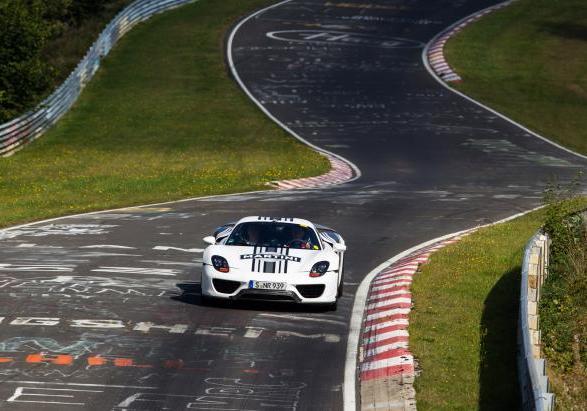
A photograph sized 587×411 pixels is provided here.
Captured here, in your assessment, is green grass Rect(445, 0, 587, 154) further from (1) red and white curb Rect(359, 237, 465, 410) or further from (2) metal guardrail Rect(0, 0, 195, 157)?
(1) red and white curb Rect(359, 237, 465, 410)

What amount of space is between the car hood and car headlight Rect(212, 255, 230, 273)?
6 cm

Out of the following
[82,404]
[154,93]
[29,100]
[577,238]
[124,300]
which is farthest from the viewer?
[154,93]

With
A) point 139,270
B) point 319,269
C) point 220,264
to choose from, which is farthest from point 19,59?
point 319,269

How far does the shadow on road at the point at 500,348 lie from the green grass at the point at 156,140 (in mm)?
14179

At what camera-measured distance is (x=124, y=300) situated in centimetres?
1861

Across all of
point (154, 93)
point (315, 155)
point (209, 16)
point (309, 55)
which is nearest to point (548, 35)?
point (309, 55)

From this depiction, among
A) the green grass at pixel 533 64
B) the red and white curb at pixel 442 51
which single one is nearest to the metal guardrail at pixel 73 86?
the red and white curb at pixel 442 51

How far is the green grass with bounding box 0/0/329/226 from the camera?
3616 centimetres

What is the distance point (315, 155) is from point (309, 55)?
23.3m

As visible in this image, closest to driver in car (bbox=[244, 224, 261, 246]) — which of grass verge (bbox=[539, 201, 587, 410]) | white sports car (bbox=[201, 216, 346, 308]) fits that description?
white sports car (bbox=[201, 216, 346, 308])

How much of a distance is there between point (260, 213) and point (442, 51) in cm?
4019

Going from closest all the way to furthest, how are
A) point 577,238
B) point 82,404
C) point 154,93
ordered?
point 82,404 → point 577,238 → point 154,93

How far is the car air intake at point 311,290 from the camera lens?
18.2m

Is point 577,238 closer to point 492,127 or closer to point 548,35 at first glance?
point 492,127
